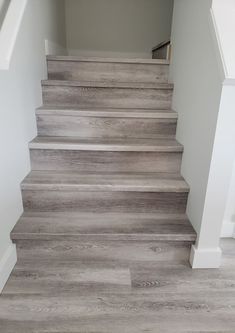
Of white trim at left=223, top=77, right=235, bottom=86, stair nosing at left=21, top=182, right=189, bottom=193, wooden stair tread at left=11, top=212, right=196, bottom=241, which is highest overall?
white trim at left=223, top=77, right=235, bottom=86

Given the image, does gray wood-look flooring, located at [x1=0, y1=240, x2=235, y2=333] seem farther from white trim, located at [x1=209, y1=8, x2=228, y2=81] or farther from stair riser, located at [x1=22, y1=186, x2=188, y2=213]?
white trim, located at [x1=209, y1=8, x2=228, y2=81]

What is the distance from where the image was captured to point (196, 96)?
4.74ft

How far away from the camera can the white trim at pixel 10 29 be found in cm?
121

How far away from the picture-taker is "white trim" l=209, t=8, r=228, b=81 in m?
1.08

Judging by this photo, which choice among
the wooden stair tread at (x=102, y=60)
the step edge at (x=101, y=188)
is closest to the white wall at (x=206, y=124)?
the step edge at (x=101, y=188)

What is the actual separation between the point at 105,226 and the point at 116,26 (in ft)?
8.69

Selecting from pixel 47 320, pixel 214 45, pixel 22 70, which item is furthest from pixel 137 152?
pixel 47 320

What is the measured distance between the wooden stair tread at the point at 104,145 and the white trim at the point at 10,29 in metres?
0.52

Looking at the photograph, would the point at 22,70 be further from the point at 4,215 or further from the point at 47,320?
the point at 47,320

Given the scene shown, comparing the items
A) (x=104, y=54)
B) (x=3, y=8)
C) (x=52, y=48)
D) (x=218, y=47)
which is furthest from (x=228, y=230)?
(x=104, y=54)

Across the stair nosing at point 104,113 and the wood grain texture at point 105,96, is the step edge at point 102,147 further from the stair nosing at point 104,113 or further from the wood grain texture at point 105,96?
the wood grain texture at point 105,96

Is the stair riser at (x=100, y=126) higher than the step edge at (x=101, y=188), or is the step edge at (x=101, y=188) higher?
the stair riser at (x=100, y=126)

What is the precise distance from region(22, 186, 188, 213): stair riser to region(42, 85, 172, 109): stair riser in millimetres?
761

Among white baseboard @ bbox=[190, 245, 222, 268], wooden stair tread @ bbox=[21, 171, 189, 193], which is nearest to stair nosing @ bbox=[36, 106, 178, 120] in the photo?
wooden stair tread @ bbox=[21, 171, 189, 193]
